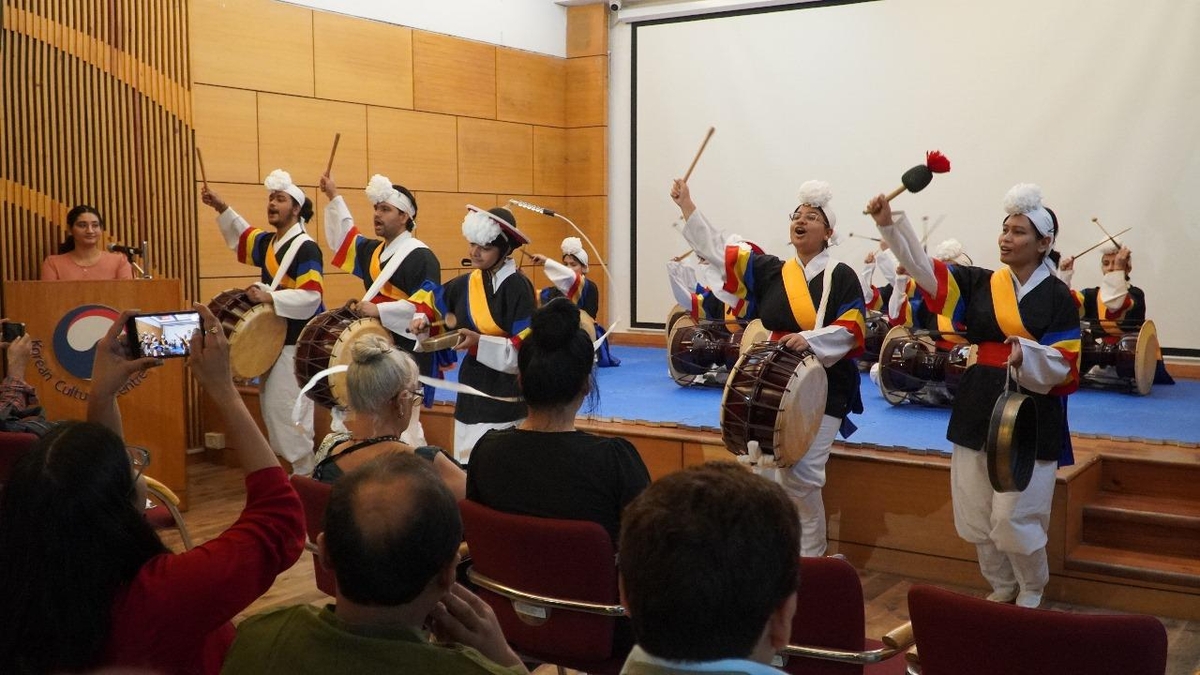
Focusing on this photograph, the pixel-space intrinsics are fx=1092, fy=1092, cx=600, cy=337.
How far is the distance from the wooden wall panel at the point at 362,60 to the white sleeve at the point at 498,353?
4424 mm

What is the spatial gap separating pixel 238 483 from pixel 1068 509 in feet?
14.7

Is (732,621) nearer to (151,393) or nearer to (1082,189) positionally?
(151,393)

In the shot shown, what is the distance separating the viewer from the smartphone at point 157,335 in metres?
2.01

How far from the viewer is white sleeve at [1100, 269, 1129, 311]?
25.5 ft

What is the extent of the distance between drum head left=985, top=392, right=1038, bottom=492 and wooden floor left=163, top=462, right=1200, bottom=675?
45cm

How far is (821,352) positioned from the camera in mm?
4188

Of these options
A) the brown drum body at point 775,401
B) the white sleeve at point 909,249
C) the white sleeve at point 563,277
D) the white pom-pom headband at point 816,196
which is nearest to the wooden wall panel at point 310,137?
the white sleeve at point 563,277

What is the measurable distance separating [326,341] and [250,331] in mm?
650

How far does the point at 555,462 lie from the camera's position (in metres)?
2.50

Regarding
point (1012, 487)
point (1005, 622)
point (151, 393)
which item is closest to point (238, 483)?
point (151, 393)

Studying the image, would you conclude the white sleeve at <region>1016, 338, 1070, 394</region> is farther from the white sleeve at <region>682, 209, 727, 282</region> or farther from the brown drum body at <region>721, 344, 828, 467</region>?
the white sleeve at <region>682, 209, 727, 282</region>

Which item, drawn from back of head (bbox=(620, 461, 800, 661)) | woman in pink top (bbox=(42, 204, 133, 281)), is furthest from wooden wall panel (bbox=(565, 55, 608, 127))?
back of head (bbox=(620, 461, 800, 661))

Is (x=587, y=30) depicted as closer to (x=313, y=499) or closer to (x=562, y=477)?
(x=313, y=499)

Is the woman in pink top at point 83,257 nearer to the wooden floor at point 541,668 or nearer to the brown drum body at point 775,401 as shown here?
the wooden floor at point 541,668
